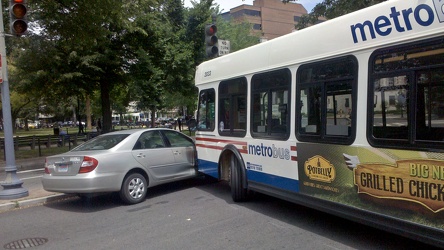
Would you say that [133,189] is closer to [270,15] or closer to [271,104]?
[271,104]

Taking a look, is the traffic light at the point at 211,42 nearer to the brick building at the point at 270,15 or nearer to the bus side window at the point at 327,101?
the bus side window at the point at 327,101

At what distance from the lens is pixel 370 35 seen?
4414 mm

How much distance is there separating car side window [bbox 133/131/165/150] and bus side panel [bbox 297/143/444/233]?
147 inches

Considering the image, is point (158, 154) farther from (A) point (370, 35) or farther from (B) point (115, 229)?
(A) point (370, 35)

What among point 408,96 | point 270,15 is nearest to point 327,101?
point 408,96

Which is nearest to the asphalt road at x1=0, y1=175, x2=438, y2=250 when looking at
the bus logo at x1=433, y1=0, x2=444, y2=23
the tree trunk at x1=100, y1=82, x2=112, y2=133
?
the bus logo at x1=433, y1=0, x2=444, y2=23

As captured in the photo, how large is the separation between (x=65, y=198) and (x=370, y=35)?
278 inches

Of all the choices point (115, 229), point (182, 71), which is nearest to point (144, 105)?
point (182, 71)

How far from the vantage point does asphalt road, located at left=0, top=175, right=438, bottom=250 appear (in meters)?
5.04

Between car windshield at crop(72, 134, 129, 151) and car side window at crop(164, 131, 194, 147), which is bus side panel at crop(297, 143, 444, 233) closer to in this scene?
car side window at crop(164, 131, 194, 147)

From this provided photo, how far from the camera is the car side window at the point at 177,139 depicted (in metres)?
8.65

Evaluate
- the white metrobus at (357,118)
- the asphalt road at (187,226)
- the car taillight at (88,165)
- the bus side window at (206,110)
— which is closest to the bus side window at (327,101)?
the white metrobus at (357,118)

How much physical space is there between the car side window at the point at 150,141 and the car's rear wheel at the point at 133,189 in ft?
2.07

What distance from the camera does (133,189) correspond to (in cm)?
746
